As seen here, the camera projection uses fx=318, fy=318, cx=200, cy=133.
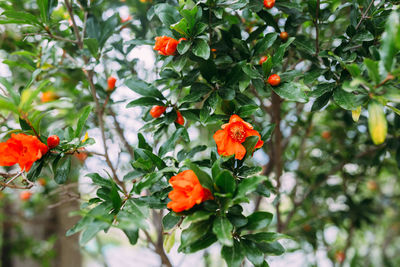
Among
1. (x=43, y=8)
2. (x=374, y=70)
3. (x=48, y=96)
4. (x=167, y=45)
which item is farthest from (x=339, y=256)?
(x=43, y=8)

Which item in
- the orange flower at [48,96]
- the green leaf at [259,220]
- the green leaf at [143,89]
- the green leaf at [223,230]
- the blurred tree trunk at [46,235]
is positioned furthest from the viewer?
the blurred tree trunk at [46,235]

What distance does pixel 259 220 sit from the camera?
748 millimetres

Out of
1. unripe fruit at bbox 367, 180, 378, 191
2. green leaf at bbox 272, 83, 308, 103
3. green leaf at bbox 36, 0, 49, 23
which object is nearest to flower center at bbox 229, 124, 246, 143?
green leaf at bbox 272, 83, 308, 103

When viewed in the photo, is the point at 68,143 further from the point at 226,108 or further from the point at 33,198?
the point at 33,198

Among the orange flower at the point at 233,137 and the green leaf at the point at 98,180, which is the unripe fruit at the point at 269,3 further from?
the green leaf at the point at 98,180

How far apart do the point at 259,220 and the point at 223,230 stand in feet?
0.42

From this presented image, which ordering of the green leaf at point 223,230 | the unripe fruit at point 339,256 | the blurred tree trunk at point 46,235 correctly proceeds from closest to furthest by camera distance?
1. the green leaf at point 223,230
2. the unripe fruit at point 339,256
3. the blurred tree trunk at point 46,235

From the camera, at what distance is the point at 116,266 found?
3258mm

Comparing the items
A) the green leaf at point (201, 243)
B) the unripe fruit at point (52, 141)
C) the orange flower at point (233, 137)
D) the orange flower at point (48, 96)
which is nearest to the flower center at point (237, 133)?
the orange flower at point (233, 137)

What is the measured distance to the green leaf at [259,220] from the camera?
73 cm

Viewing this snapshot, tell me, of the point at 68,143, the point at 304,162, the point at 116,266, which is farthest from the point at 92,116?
the point at 116,266

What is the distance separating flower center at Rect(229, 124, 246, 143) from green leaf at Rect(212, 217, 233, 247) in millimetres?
217

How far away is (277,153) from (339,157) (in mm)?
488

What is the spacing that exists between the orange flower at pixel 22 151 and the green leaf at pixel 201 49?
471mm
